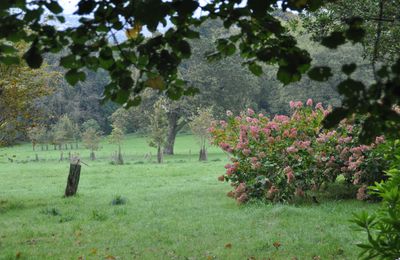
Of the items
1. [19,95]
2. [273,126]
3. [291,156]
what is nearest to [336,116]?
[291,156]

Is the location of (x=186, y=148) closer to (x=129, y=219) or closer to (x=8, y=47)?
(x=129, y=219)

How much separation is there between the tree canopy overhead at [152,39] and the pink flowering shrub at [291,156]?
8555 millimetres

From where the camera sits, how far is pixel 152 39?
111 inches

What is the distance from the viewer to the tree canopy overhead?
234cm

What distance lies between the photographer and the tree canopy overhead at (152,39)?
234 centimetres

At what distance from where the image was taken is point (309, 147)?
38.2 feet

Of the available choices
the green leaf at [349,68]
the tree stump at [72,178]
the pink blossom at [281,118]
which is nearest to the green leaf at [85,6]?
the green leaf at [349,68]

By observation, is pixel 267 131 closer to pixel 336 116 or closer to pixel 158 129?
pixel 336 116

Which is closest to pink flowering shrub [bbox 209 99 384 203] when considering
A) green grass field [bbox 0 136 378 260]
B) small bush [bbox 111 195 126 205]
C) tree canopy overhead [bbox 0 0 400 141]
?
green grass field [bbox 0 136 378 260]

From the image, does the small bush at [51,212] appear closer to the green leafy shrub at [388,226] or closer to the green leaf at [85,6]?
the green leafy shrub at [388,226]

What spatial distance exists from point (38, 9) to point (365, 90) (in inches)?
65.0

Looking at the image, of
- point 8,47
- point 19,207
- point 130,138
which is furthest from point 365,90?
point 130,138

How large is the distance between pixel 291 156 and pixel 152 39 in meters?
9.31

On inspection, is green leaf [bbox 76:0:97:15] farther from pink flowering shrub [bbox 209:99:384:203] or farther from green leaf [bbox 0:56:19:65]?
pink flowering shrub [bbox 209:99:384:203]
